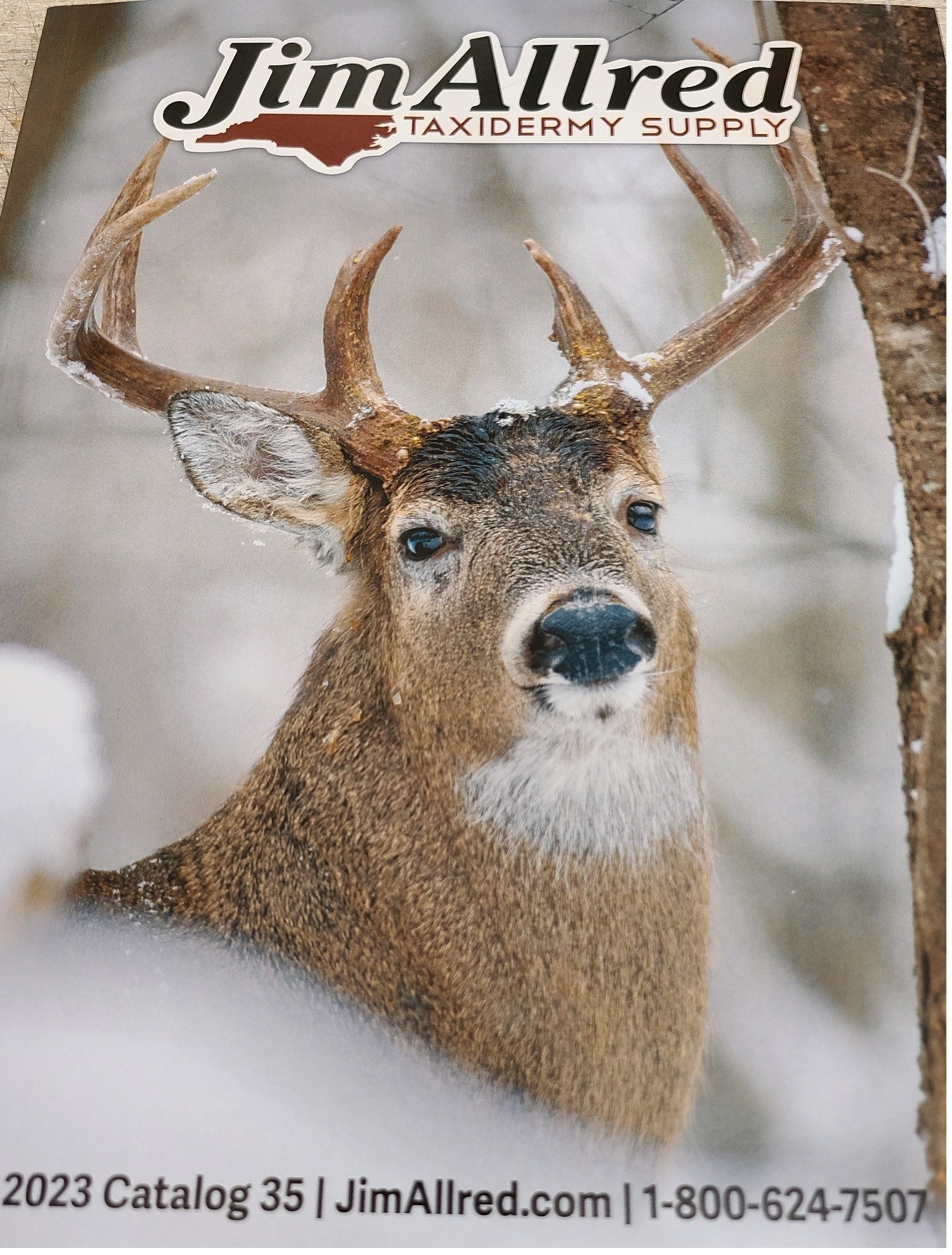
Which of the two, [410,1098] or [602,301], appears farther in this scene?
[602,301]

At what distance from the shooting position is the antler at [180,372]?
2072mm

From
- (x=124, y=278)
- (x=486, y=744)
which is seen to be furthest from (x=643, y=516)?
(x=124, y=278)

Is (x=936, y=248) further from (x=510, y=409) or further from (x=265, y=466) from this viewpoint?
(x=265, y=466)

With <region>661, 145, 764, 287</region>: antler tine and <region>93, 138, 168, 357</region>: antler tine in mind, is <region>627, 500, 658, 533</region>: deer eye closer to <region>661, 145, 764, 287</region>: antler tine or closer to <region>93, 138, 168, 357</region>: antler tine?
<region>661, 145, 764, 287</region>: antler tine

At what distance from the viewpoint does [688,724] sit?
1937 mm

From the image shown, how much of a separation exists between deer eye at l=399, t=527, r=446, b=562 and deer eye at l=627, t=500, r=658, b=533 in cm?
38

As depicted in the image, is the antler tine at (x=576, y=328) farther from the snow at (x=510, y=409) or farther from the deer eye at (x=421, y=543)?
the deer eye at (x=421, y=543)

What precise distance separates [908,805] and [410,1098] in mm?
1051

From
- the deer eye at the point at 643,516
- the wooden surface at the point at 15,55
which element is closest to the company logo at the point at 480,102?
the wooden surface at the point at 15,55

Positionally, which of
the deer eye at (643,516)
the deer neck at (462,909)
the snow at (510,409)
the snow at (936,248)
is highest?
the snow at (936,248)

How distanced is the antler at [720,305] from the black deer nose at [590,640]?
0.53 metres

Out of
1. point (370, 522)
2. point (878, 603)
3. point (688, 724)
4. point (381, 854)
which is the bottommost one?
point (381, 854)

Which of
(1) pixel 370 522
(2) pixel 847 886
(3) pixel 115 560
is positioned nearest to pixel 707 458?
(1) pixel 370 522

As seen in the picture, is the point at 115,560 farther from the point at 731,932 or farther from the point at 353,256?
the point at 731,932
